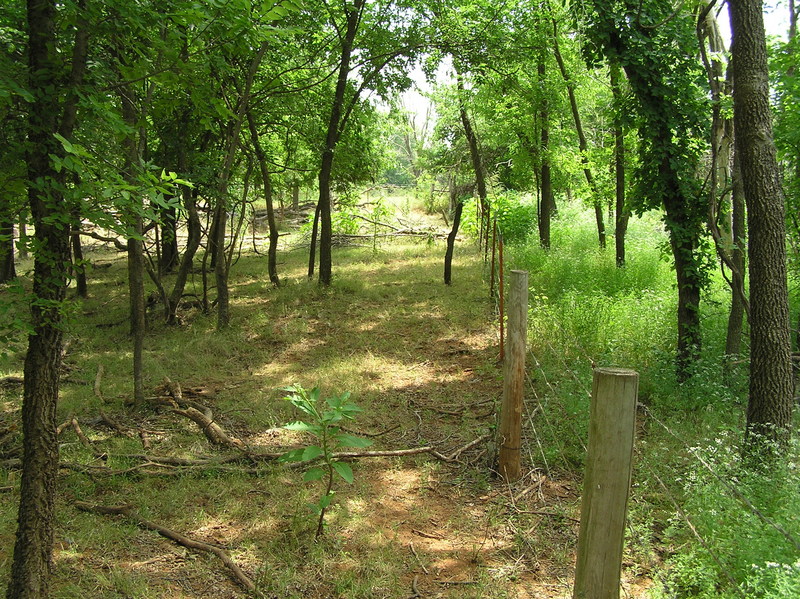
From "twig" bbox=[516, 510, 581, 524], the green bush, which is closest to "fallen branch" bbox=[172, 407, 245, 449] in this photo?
"twig" bbox=[516, 510, 581, 524]

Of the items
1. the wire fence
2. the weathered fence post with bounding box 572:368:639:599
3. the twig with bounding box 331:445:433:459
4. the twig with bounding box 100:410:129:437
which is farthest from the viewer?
the twig with bounding box 100:410:129:437

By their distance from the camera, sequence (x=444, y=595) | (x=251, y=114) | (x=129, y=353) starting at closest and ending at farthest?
(x=444, y=595)
(x=129, y=353)
(x=251, y=114)

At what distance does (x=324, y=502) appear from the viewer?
3963 millimetres

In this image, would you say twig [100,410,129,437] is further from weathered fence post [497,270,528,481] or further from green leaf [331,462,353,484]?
weathered fence post [497,270,528,481]

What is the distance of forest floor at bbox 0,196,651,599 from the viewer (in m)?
3.71

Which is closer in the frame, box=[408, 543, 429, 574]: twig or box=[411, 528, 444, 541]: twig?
box=[408, 543, 429, 574]: twig

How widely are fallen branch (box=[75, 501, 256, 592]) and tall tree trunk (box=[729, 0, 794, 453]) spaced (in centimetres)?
412

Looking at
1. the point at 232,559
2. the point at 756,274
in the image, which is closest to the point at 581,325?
the point at 756,274

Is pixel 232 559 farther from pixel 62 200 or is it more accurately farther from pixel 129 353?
pixel 129 353

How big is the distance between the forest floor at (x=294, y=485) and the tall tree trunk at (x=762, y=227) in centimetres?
181

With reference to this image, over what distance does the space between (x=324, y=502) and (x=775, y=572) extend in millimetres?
2616

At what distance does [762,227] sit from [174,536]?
17.2 feet

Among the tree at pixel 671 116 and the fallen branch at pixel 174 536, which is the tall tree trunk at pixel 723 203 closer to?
the tree at pixel 671 116

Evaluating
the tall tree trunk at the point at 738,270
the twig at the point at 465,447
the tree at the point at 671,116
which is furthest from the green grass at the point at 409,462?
the tree at the point at 671,116
